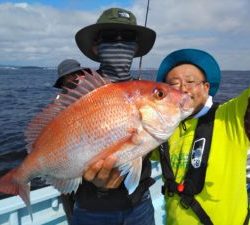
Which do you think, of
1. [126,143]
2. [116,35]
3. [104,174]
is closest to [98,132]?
[126,143]

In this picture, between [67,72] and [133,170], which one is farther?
[67,72]

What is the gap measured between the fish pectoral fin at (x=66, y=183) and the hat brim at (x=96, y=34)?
1343mm

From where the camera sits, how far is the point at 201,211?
3244 mm

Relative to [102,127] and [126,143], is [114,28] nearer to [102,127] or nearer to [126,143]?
[102,127]

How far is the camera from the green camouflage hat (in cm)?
329

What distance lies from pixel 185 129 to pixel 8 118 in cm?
1897

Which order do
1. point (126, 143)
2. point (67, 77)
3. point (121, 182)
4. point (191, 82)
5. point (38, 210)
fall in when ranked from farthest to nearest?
point (67, 77) → point (38, 210) → point (191, 82) → point (121, 182) → point (126, 143)

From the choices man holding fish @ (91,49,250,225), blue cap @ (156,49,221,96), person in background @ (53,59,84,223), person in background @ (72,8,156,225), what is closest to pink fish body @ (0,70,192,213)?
person in background @ (72,8,156,225)

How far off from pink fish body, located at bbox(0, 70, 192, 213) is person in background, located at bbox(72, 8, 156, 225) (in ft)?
1.58

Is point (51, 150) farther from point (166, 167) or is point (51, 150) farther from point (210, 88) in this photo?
point (210, 88)

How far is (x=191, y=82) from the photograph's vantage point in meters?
3.44

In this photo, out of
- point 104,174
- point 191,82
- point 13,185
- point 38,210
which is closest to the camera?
point 104,174

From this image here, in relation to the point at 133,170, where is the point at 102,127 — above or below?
above

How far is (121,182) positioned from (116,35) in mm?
1259
